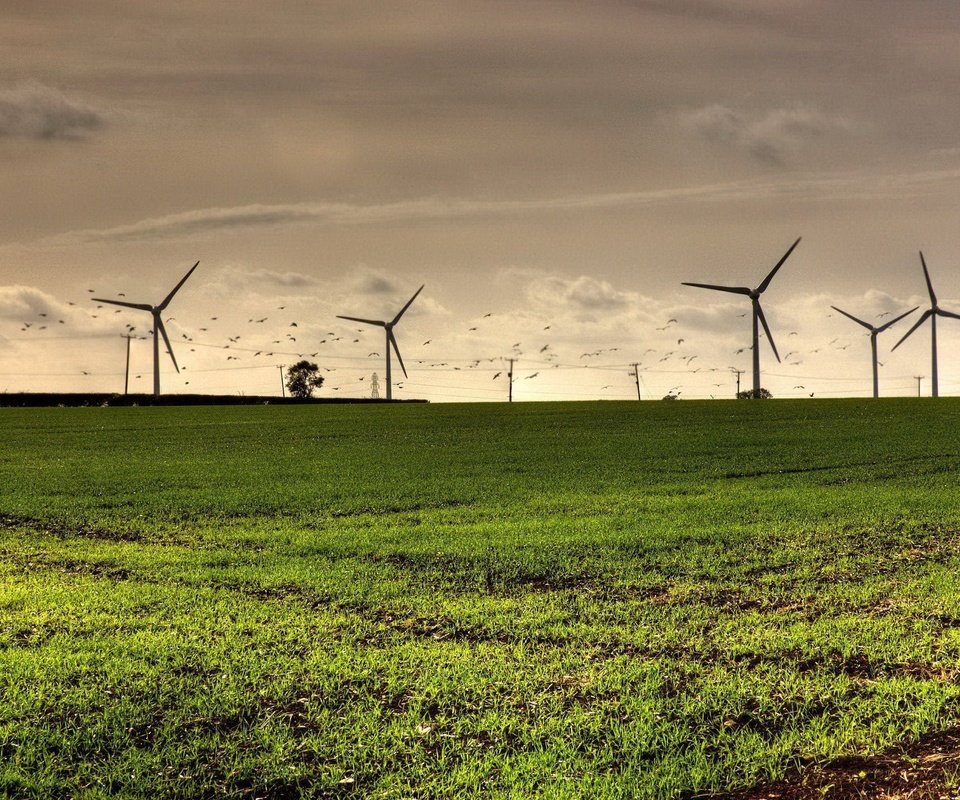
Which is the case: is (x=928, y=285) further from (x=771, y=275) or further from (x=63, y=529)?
(x=63, y=529)

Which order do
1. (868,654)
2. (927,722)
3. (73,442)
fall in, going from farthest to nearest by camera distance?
(73,442)
(868,654)
(927,722)

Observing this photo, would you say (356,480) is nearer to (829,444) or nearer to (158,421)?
(829,444)

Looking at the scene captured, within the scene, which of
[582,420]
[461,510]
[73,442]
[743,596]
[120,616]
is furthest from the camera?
[582,420]

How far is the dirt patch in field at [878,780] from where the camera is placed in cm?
696

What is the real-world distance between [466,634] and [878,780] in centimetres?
510

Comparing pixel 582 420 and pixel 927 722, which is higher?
pixel 582 420

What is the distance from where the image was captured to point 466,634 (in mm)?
11125

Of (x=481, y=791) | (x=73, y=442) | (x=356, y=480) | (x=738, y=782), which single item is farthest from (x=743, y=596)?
(x=73, y=442)

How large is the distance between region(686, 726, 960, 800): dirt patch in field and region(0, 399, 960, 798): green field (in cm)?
17

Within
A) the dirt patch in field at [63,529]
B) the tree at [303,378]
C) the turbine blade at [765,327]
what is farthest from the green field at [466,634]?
the tree at [303,378]

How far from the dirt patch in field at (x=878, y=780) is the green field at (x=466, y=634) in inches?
6.6

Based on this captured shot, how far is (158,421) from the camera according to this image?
195ft

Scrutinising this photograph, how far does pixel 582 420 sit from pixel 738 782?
49502mm

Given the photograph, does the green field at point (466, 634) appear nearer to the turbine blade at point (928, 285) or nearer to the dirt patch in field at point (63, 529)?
the dirt patch in field at point (63, 529)
